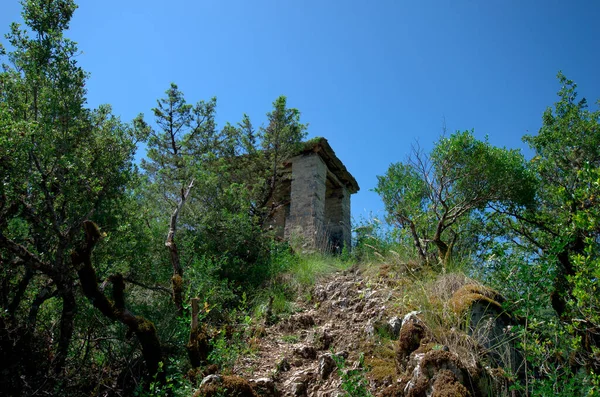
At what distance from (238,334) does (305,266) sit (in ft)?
8.84

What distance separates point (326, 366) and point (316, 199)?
698cm

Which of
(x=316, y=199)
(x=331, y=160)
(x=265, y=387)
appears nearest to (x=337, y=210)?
(x=331, y=160)

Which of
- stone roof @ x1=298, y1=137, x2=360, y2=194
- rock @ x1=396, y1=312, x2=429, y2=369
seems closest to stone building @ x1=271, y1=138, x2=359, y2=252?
stone roof @ x1=298, y1=137, x2=360, y2=194

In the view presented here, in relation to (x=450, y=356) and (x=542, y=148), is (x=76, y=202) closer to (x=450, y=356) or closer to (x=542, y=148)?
(x=450, y=356)

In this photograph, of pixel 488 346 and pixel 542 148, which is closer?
pixel 488 346

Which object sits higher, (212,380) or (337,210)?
(337,210)

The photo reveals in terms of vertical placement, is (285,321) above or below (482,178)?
below

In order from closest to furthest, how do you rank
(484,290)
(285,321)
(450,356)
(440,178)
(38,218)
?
(450,356) → (484,290) → (38,218) → (285,321) → (440,178)

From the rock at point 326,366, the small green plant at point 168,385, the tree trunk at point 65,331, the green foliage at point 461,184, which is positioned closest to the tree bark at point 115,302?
the small green plant at point 168,385

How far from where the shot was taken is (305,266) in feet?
26.2

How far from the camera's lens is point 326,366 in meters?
4.66

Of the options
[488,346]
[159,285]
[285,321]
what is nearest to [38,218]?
[159,285]

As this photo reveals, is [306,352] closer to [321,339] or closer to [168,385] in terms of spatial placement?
[321,339]

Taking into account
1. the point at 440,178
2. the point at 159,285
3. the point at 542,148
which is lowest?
the point at 159,285
